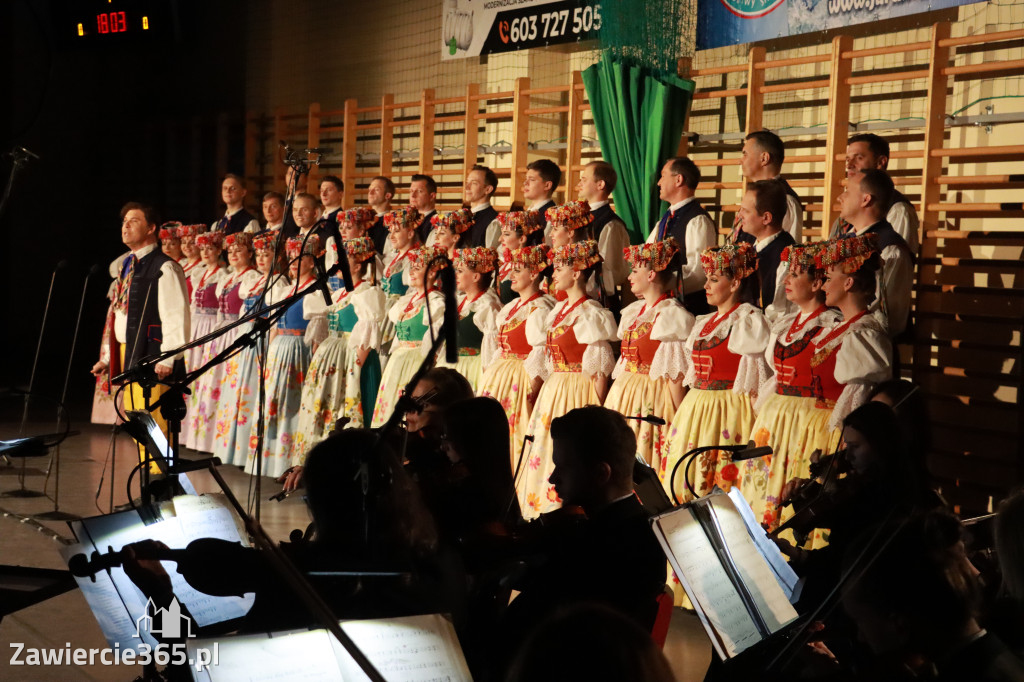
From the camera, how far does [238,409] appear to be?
6020mm

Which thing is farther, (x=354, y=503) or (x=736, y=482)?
(x=736, y=482)

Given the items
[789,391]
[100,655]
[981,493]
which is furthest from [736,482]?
[100,655]

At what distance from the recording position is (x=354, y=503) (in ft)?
5.49

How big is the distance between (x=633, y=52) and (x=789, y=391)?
2242 mm

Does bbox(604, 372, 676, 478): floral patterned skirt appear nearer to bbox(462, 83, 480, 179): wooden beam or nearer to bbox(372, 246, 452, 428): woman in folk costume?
bbox(372, 246, 452, 428): woman in folk costume

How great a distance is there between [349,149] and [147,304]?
8.71 ft

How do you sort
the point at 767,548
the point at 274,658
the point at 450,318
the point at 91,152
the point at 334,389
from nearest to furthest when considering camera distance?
1. the point at 274,658
2. the point at 450,318
3. the point at 767,548
4. the point at 334,389
5. the point at 91,152

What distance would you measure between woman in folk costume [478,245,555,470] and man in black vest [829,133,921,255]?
1198 mm

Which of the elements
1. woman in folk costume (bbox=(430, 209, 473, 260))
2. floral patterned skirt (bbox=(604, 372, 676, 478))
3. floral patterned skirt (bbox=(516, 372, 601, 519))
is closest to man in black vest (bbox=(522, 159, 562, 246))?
woman in folk costume (bbox=(430, 209, 473, 260))

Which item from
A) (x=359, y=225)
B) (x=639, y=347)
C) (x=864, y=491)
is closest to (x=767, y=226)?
(x=639, y=347)

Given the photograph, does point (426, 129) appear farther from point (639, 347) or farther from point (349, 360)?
point (639, 347)

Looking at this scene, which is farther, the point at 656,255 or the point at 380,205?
the point at 380,205

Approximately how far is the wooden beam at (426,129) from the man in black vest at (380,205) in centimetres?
72

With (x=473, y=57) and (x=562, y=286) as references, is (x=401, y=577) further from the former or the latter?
(x=473, y=57)
